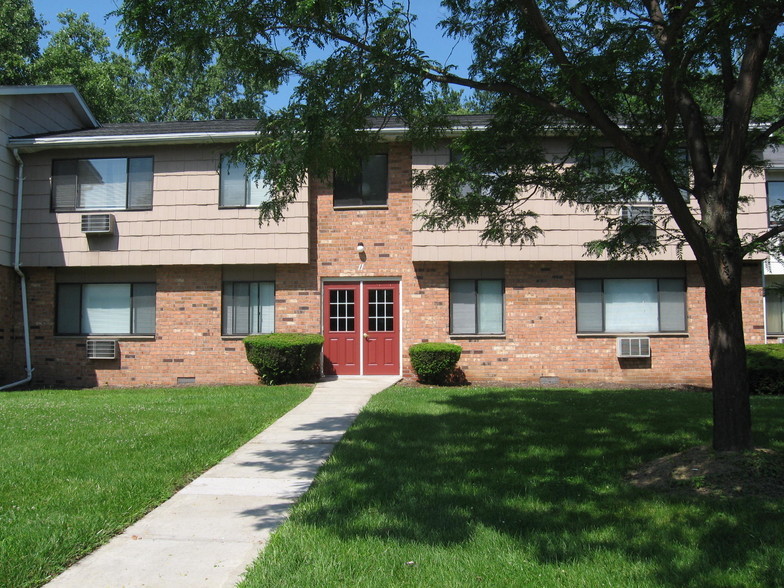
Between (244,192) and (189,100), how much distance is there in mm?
18721

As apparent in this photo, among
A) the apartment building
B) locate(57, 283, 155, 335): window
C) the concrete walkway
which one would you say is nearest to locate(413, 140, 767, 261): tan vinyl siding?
the apartment building

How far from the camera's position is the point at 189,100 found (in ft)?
101

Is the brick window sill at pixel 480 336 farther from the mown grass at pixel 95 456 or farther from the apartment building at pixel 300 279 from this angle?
the mown grass at pixel 95 456

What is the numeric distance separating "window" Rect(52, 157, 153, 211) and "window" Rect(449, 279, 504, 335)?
281 inches

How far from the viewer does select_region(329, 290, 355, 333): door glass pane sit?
14.8 metres

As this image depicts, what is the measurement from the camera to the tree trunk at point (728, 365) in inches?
240

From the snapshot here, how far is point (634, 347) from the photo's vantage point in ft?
46.6

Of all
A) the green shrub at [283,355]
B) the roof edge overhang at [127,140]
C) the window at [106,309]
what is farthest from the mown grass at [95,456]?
the roof edge overhang at [127,140]

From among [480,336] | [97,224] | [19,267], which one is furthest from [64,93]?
[480,336]

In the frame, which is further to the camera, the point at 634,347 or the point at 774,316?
the point at 774,316

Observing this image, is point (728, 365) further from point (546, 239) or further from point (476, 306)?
point (476, 306)

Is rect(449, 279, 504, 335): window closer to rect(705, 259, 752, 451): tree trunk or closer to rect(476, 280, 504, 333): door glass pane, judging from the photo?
rect(476, 280, 504, 333): door glass pane

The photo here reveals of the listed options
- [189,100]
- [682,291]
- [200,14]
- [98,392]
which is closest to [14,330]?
[98,392]

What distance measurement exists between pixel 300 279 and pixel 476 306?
12.9ft
